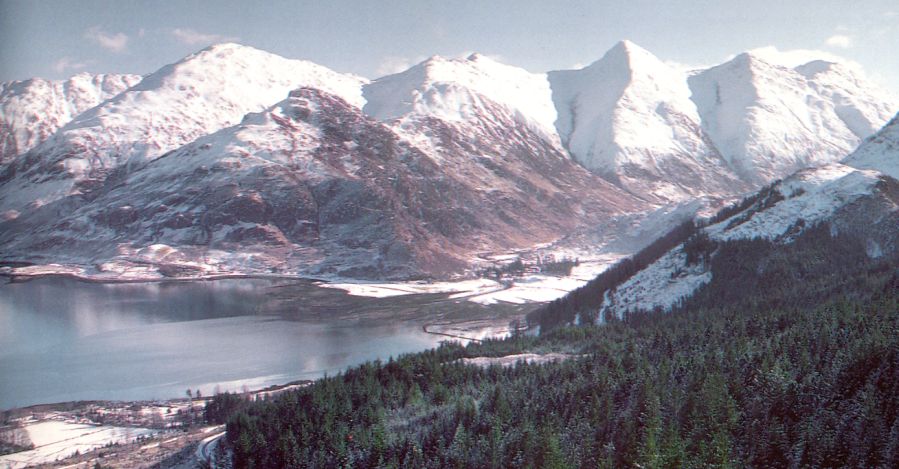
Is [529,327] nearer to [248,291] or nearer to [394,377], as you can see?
[394,377]

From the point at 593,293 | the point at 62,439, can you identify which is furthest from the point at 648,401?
the point at 593,293

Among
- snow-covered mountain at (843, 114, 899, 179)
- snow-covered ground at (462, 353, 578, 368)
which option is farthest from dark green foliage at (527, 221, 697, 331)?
snow-covered ground at (462, 353, 578, 368)

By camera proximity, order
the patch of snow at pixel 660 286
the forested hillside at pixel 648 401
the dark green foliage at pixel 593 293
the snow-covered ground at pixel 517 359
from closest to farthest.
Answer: the forested hillside at pixel 648 401, the snow-covered ground at pixel 517 359, the patch of snow at pixel 660 286, the dark green foliage at pixel 593 293

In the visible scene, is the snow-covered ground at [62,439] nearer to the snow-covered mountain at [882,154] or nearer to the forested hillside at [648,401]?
the forested hillside at [648,401]

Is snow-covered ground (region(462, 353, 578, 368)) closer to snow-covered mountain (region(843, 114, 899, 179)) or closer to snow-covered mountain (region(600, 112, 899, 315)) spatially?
snow-covered mountain (region(600, 112, 899, 315))

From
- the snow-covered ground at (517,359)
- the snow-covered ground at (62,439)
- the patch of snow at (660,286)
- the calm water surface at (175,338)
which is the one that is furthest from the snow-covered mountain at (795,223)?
the snow-covered ground at (62,439)

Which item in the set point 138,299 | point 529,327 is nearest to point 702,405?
point 529,327

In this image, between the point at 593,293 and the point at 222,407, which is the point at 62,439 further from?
the point at 593,293
